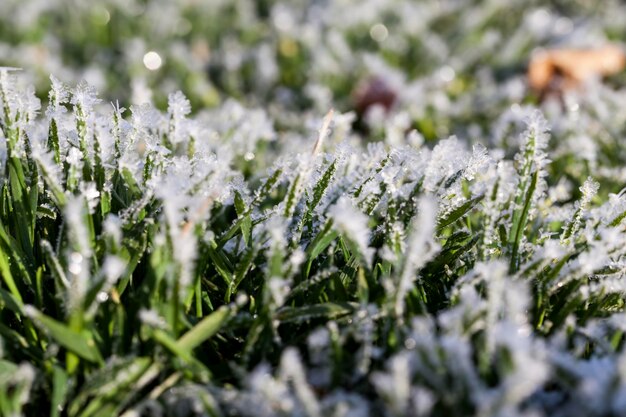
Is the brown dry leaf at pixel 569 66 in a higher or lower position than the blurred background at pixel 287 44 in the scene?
lower

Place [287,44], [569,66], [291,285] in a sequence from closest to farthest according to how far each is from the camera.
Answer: [291,285], [569,66], [287,44]

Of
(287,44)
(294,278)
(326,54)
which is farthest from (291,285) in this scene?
(287,44)

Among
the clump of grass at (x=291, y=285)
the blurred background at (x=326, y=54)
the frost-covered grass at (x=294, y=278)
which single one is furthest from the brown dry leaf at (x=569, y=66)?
the clump of grass at (x=291, y=285)

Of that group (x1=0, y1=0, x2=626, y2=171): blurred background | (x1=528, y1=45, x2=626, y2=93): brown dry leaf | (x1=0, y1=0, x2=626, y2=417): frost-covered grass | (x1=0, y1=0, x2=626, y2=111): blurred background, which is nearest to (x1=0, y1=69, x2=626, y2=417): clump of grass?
(x1=0, y1=0, x2=626, y2=417): frost-covered grass

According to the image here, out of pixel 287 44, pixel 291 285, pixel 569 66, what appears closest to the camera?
pixel 291 285

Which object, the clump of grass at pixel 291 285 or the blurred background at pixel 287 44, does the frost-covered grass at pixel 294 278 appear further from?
the blurred background at pixel 287 44

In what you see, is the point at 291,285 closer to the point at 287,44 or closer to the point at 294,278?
the point at 294,278

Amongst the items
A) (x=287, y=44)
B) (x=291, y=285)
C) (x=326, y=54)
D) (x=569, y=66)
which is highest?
(x=287, y=44)

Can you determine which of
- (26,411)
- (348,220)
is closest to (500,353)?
(348,220)

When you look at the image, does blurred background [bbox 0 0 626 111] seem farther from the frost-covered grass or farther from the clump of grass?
the clump of grass

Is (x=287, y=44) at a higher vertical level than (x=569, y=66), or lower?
higher
